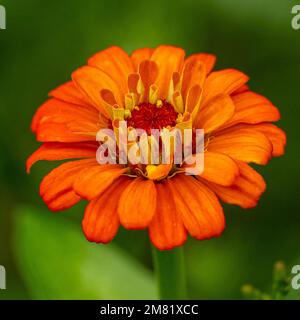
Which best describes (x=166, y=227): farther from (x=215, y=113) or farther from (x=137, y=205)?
(x=215, y=113)

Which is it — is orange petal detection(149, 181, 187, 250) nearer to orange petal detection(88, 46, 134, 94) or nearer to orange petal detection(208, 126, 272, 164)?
orange petal detection(208, 126, 272, 164)

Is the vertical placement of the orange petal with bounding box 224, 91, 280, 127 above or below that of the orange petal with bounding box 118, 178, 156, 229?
above

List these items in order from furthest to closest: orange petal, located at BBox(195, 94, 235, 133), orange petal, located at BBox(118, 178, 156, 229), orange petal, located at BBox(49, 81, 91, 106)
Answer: orange petal, located at BBox(49, 81, 91, 106), orange petal, located at BBox(195, 94, 235, 133), orange petal, located at BBox(118, 178, 156, 229)

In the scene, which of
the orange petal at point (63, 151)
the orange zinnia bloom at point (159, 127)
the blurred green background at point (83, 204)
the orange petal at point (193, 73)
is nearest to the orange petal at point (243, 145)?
the orange zinnia bloom at point (159, 127)

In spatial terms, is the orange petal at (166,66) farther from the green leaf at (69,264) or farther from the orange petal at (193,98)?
the green leaf at (69,264)

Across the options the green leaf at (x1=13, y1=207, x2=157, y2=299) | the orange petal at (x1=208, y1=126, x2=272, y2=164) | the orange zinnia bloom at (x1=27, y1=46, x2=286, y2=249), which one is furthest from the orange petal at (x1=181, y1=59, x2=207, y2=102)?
the green leaf at (x1=13, y1=207, x2=157, y2=299)
